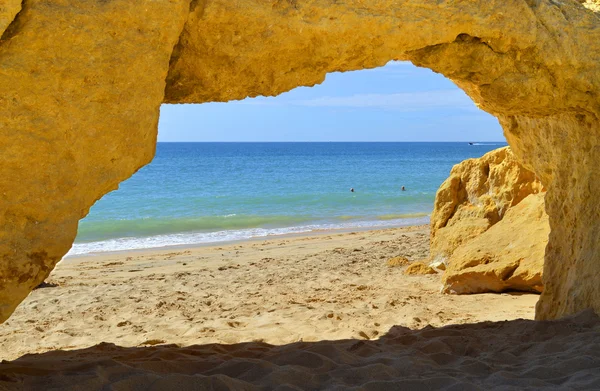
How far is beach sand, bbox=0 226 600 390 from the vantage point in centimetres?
388

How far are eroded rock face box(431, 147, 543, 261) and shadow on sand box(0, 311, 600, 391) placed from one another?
141 inches

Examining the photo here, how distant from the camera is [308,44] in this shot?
13.3 ft

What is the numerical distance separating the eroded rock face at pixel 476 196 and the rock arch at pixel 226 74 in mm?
2790

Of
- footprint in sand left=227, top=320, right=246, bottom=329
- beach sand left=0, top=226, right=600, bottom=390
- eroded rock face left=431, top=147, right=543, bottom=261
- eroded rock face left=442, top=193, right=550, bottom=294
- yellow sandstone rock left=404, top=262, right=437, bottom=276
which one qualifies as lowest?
footprint in sand left=227, top=320, right=246, bottom=329

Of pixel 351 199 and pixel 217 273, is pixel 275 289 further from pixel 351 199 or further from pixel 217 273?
pixel 351 199

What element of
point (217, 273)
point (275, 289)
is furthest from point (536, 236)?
point (217, 273)

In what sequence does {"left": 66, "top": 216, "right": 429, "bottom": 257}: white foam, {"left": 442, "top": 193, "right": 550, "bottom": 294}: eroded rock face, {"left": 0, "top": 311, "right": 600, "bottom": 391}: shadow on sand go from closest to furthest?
{"left": 0, "top": 311, "right": 600, "bottom": 391}: shadow on sand
{"left": 442, "top": 193, "right": 550, "bottom": 294}: eroded rock face
{"left": 66, "top": 216, "right": 429, "bottom": 257}: white foam

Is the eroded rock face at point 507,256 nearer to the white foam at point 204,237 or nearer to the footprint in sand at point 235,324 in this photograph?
the footprint in sand at point 235,324

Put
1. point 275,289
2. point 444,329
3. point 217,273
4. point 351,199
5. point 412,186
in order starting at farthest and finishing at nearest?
point 412,186, point 351,199, point 217,273, point 275,289, point 444,329

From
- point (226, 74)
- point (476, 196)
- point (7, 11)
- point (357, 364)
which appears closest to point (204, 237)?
point (476, 196)

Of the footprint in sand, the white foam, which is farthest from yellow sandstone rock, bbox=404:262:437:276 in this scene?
the white foam

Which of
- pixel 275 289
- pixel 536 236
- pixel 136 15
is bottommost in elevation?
pixel 275 289

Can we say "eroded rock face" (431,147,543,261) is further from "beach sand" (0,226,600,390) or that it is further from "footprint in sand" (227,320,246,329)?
"footprint in sand" (227,320,246,329)

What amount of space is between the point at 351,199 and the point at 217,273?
17021 millimetres
